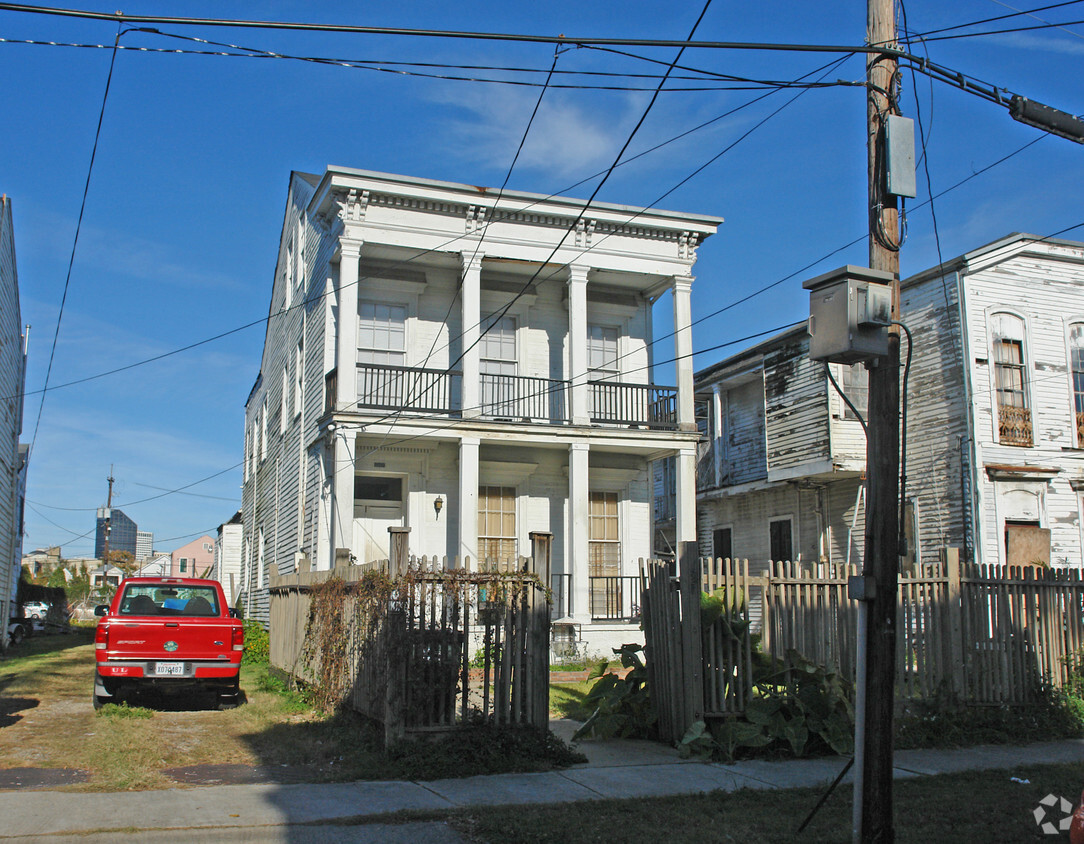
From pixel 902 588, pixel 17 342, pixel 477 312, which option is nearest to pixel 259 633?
pixel 477 312

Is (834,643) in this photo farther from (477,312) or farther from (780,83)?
(477,312)

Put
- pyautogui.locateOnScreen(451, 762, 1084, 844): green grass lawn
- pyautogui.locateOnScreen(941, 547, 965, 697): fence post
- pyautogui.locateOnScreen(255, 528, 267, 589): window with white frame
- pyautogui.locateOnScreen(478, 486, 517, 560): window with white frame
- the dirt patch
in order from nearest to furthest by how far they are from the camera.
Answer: pyautogui.locateOnScreen(451, 762, 1084, 844): green grass lawn, the dirt patch, pyautogui.locateOnScreen(941, 547, 965, 697): fence post, pyautogui.locateOnScreen(478, 486, 517, 560): window with white frame, pyautogui.locateOnScreen(255, 528, 267, 589): window with white frame

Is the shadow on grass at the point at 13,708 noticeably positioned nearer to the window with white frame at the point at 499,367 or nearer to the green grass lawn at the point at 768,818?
the green grass lawn at the point at 768,818

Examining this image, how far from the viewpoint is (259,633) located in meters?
19.5

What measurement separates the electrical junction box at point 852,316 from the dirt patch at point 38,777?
6.43 m

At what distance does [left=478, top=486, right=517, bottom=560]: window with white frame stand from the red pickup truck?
7.21 meters

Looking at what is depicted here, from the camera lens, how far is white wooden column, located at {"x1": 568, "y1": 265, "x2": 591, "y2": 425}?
A: 18000mm

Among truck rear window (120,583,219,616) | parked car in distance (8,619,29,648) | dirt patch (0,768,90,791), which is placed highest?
truck rear window (120,583,219,616)

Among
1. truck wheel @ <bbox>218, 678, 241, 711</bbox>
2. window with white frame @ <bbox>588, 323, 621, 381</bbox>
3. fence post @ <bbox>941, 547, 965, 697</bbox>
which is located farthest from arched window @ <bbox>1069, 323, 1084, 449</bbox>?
truck wheel @ <bbox>218, 678, 241, 711</bbox>

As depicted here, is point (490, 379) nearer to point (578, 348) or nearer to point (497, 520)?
point (578, 348)

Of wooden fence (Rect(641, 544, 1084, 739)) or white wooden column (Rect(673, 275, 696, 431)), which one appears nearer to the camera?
wooden fence (Rect(641, 544, 1084, 739))

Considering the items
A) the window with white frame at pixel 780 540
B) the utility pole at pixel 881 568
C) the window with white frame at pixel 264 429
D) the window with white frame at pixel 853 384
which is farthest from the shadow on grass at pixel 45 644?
the window with white frame at pixel 853 384

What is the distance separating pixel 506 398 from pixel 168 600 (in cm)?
785

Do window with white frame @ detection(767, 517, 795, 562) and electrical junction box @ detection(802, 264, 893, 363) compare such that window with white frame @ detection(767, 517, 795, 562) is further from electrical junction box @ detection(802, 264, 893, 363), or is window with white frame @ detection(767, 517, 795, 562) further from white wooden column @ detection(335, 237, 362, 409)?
electrical junction box @ detection(802, 264, 893, 363)
